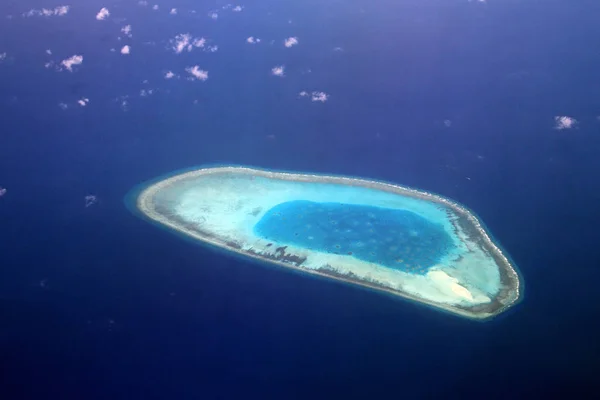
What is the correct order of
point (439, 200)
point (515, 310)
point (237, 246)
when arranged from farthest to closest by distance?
point (439, 200) < point (237, 246) < point (515, 310)

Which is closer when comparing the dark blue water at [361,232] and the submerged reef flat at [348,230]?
the submerged reef flat at [348,230]

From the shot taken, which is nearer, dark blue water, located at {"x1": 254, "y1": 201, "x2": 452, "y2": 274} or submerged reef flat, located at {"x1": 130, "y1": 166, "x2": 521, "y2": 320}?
submerged reef flat, located at {"x1": 130, "y1": 166, "x2": 521, "y2": 320}

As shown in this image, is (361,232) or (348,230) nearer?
(361,232)

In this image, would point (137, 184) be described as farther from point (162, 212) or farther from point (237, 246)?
point (237, 246)

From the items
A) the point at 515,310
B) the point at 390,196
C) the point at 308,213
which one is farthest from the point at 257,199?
the point at 515,310
